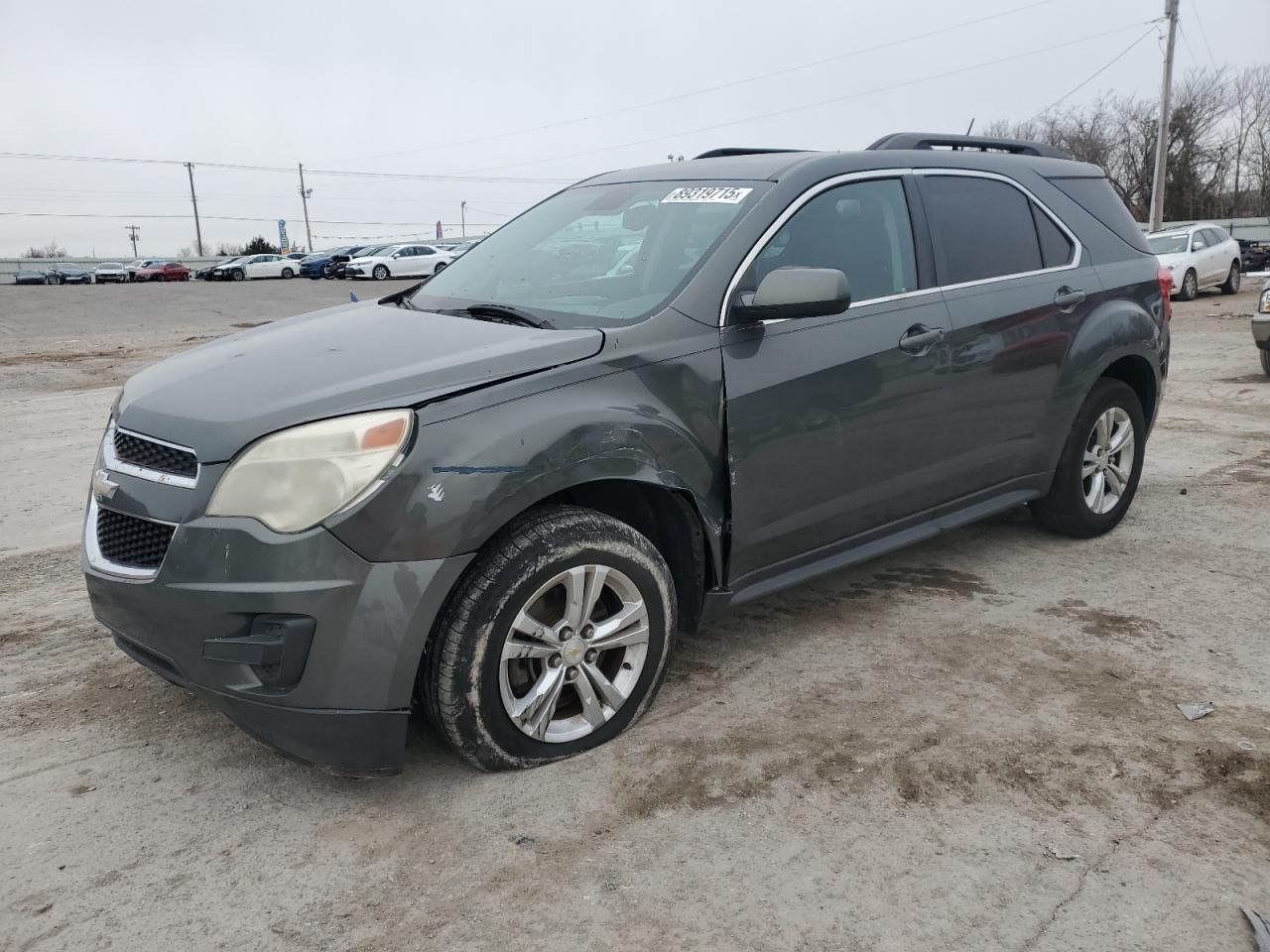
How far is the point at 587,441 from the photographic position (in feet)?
9.76

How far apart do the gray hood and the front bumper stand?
0.25 meters

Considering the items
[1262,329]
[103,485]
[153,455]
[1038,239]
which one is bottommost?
[1262,329]

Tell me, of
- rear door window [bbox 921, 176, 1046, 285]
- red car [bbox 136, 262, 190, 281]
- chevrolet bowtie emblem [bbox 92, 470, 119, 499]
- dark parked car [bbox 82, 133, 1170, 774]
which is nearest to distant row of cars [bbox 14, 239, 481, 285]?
red car [bbox 136, 262, 190, 281]

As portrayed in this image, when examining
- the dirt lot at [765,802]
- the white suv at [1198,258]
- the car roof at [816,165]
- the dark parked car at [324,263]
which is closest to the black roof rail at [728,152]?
the car roof at [816,165]

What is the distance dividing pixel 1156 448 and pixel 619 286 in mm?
5416

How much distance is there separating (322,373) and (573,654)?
109 centimetres

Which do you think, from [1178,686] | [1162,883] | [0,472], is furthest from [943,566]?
[0,472]

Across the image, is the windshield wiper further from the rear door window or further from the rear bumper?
the rear bumper

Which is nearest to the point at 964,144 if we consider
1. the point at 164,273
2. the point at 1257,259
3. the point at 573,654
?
the point at 573,654

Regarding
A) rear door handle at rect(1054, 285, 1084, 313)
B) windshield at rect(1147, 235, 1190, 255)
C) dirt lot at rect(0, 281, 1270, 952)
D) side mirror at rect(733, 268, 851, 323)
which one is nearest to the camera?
dirt lot at rect(0, 281, 1270, 952)

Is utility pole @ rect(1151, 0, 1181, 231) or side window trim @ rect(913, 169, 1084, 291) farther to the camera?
utility pole @ rect(1151, 0, 1181, 231)

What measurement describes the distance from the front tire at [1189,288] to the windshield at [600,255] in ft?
65.2

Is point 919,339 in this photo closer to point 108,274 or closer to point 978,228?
point 978,228

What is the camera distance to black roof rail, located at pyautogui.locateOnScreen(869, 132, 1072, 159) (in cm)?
446
